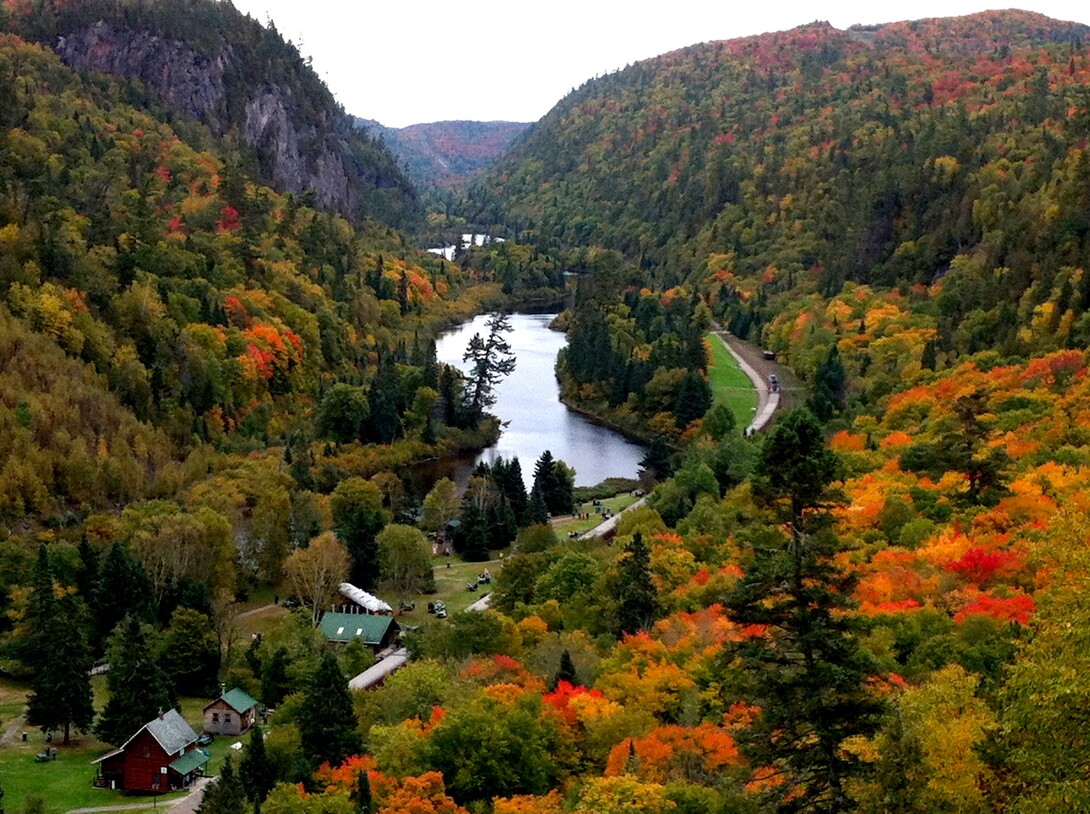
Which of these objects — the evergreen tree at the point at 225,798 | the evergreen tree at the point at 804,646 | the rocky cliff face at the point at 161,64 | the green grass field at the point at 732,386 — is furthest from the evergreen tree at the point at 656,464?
the rocky cliff face at the point at 161,64

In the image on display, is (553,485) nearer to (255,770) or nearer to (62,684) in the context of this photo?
(62,684)

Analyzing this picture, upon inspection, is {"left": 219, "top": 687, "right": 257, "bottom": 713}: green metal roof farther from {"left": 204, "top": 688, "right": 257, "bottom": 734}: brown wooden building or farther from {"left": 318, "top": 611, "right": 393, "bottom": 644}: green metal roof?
{"left": 318, "top": 611, "right": 393, "bottom": 644}: green metal roof

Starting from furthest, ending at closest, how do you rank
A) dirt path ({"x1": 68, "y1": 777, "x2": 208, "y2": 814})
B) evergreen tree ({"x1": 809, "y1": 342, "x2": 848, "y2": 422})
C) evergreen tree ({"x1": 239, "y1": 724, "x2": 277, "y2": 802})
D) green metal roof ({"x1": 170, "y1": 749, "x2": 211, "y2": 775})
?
evergreen tree ({"x1": 809, "y1": 342, "x2": 848, "y2": 422}) < green metal roof ({"x1": 170, "y1": 749, "x2": 211, "y2": 775}) < dirt path ({"x1": 68, "y1": 777, "x2": 208, "y2": 814}) < evergreen tree ({"x1": 239, "y1": 724, "x2": 277, "y2": 802})

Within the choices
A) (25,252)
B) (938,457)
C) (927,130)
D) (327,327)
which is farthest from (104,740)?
(927,130)

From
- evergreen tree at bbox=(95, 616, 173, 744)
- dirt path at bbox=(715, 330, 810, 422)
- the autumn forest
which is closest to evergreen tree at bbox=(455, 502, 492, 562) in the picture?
the autumn forest

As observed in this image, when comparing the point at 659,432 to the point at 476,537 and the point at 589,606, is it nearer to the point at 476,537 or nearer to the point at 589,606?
the point at 476,537

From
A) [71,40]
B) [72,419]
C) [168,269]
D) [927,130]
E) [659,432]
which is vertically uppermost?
[71,40]
